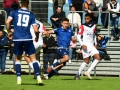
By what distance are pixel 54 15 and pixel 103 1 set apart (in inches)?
96.3

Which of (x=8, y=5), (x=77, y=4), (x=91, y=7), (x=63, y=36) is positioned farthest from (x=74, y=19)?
(x=63, y=36)

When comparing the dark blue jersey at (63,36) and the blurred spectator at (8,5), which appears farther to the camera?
the blurred spectator at (8,5)

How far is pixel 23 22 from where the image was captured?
14.7 metres

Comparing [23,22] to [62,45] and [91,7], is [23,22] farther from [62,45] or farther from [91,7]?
[91,7]

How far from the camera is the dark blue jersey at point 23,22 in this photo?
1469 cm

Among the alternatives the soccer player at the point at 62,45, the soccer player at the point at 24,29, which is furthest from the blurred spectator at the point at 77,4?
the soccer player at the point at 24,29

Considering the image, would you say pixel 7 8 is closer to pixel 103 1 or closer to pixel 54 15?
pixel 54 15

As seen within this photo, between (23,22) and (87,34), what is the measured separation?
14.9 ft

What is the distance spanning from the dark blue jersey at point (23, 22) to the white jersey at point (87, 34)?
4208 mm

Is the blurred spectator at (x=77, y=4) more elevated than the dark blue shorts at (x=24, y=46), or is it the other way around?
the blurred spectator at (x=77, y=4)

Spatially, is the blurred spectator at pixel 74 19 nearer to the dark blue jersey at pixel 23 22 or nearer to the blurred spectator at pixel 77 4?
the blurred spectator at pixel 77 4

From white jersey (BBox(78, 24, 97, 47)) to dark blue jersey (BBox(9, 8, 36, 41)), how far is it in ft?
13.8

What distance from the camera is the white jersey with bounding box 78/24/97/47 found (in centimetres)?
1875

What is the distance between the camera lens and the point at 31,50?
48.5ft
